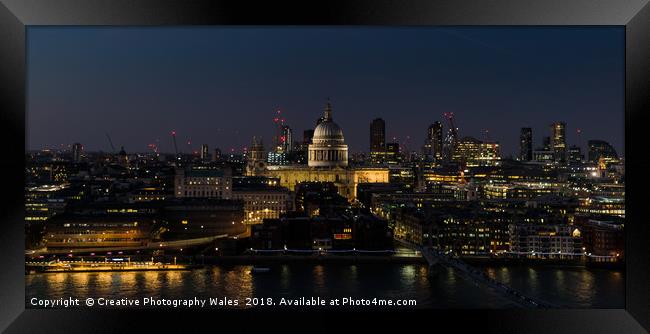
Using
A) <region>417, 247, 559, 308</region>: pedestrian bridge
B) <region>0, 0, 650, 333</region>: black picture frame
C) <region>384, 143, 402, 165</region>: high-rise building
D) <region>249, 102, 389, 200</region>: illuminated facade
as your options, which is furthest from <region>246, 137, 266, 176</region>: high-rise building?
<region>0, 0, 650, 333</region>: black picture frame

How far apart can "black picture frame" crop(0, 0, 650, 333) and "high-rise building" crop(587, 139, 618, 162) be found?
17535mm

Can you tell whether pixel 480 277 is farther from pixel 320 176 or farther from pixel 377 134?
pixel 377 134

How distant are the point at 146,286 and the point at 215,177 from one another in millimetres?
10163

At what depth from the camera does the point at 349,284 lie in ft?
29.7

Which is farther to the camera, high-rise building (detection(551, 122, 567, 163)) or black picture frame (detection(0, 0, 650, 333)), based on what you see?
high-rise building (detection(551, 122, 567, 163))

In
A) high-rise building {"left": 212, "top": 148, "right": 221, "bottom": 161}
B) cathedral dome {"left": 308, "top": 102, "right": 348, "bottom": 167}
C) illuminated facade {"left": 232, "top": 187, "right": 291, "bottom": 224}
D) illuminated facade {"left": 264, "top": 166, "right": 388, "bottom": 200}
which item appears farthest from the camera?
high-rise building {"left": 212, "top": 148, "right": 221, "bottom": 161}

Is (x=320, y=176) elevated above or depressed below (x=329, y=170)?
below

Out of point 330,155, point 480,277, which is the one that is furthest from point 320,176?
point 480,277

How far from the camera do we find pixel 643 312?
151 inches

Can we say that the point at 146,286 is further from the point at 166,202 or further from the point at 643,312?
the point at 166,202

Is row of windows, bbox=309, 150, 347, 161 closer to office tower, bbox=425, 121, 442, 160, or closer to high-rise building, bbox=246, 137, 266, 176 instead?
high-rise building, bbox=246, 137, 266, 176

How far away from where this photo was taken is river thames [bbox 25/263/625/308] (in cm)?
801
